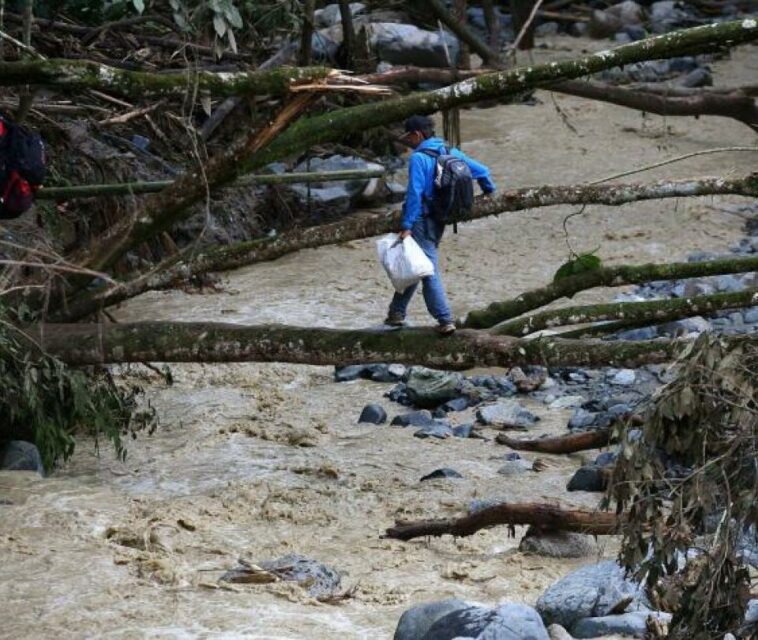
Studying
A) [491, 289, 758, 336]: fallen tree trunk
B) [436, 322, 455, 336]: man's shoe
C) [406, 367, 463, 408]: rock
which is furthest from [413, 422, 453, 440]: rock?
[436, 322, 455, 336]: man's shoe

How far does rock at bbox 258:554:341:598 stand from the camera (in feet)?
18.4

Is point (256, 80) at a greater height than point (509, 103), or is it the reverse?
point (256, 80)

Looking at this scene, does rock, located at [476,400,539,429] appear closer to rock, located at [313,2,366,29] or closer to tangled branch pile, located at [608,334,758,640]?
tangled branch pile, located at [608,334,758,640]

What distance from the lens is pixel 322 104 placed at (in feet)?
37.7

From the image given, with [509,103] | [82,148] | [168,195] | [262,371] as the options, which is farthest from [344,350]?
[509,103]

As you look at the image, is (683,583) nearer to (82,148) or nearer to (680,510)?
(680,510)

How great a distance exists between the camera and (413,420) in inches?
327

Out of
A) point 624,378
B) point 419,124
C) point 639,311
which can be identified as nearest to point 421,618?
point 639,311

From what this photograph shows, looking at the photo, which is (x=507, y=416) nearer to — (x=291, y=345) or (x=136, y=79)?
(x=291, y=345)

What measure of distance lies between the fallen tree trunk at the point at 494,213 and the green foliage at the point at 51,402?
0.46m

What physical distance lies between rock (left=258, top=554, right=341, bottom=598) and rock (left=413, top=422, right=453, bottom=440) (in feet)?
7.25

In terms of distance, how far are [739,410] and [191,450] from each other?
4110 mm

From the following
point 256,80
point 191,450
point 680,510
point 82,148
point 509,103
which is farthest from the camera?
point 509,103

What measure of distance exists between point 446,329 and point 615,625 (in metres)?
2.19
